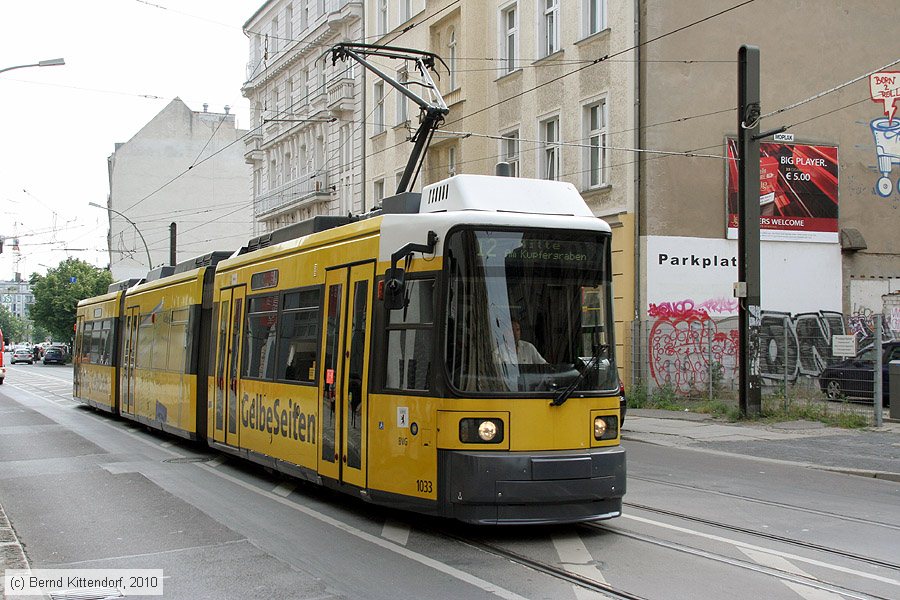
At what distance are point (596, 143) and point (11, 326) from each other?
16412 centimetres

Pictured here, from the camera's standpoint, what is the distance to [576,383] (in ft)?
26.7

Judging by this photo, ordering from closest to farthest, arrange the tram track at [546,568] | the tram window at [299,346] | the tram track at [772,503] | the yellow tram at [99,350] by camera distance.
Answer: the tram track at [546,568]
the tram track at [772,503]
the tram window at [299,346]
the yellow tram at [99,350]

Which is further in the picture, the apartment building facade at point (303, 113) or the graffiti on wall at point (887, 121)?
the apartment building facade at point (303, 113)

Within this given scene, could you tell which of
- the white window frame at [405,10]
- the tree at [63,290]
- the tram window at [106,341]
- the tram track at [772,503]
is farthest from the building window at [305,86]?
the tree at [63,290]

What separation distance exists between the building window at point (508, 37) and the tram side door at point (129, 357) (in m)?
13.8

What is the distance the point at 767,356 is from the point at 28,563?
18.1 m

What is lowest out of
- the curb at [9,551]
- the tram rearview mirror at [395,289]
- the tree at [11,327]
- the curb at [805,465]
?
the curb at [9,551]

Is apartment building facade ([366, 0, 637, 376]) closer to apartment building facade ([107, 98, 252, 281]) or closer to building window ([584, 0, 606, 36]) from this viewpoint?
building window ([584, 0, 606, 36])

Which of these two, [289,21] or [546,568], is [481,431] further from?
[289,21]

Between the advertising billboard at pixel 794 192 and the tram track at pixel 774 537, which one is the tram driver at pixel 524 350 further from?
the advertising billboard at pixel 794 192

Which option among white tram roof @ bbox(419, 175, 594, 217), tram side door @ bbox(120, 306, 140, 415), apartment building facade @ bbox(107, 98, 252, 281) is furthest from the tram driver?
apartment building facade @ bbox(107, 98, 252, 281)

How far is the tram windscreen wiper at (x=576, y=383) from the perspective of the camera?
801cm

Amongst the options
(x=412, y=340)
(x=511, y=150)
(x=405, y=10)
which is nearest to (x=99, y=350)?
A: (x=511, y=150)

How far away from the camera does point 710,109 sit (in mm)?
25078
